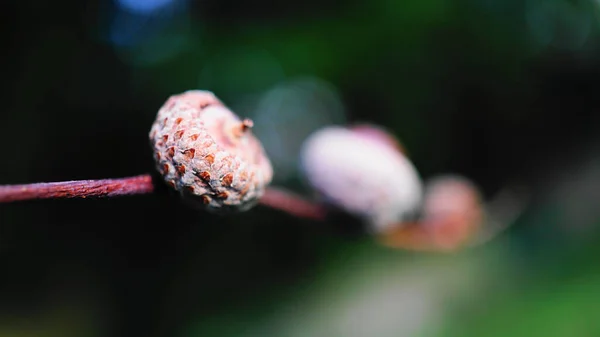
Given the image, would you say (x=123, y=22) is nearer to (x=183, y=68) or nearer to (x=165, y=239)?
(x=183, y=68)

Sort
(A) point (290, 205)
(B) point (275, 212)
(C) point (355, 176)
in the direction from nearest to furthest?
1. (A) point (290, 205)
2. (C) point (355, 176)
3. (B) point (275, 212)

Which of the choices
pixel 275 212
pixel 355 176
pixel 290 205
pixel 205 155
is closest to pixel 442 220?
pixel 275 212

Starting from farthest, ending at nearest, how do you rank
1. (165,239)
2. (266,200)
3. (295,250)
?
(295,250), (165,239), (266,200)

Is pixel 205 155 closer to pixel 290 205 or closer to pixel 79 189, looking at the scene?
pixel 79 189

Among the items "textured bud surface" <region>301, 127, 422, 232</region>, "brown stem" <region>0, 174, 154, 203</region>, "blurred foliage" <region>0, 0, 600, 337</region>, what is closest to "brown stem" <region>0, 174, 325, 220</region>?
"brown stem" <region>0, 174, 154, 203</region>

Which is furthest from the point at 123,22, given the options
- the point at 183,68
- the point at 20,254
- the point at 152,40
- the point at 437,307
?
the point at 437,307

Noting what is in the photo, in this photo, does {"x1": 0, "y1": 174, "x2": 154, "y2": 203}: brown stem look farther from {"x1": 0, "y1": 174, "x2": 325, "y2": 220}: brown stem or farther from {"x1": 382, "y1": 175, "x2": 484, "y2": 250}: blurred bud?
{"x1": 382, "y1": 175, "x2": 484, "y2": 250}: blurred bud
